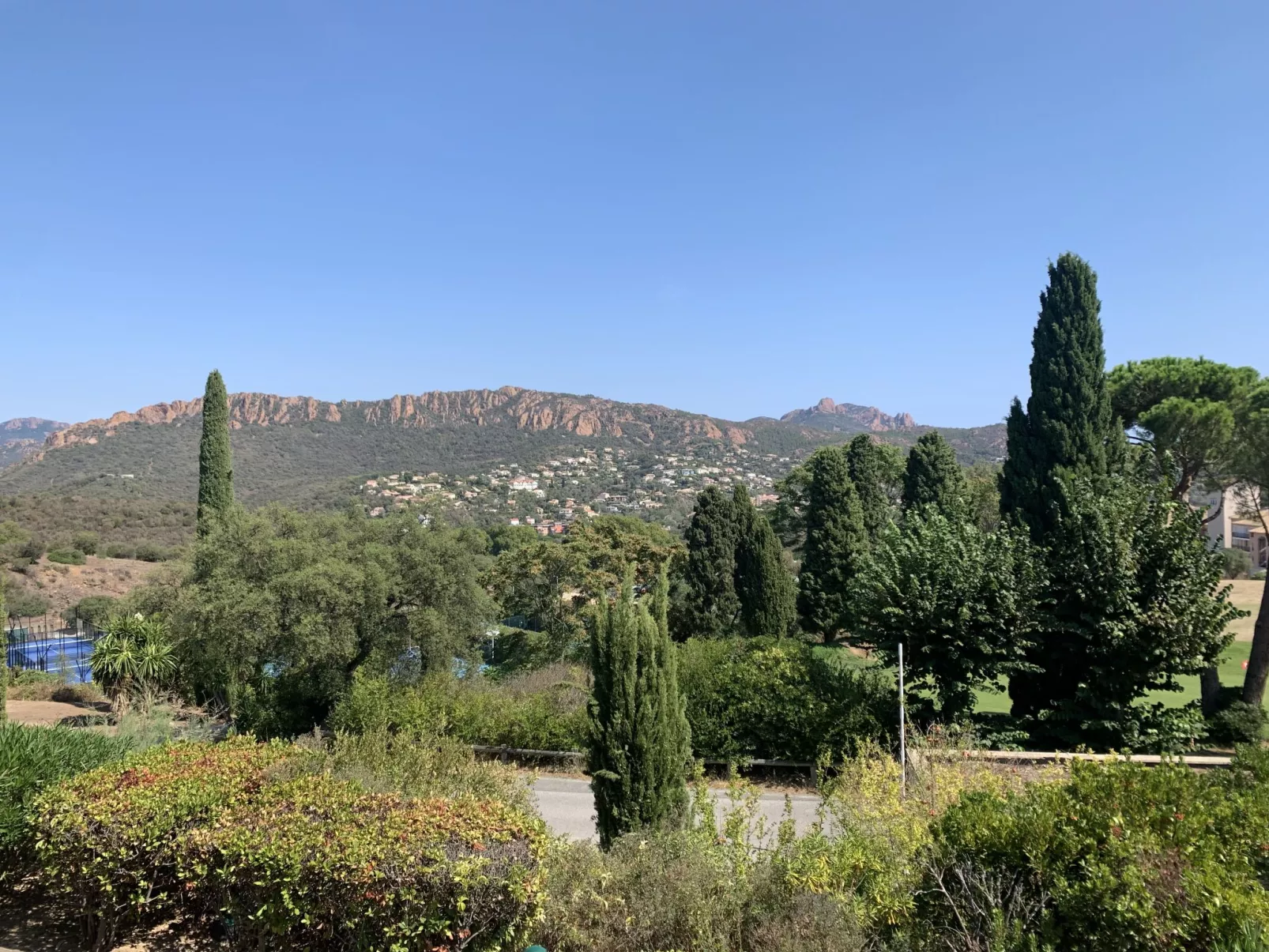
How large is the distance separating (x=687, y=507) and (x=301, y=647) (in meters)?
65.5

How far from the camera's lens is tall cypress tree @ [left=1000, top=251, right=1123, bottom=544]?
1717 centimetres

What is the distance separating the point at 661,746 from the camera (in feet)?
23.1

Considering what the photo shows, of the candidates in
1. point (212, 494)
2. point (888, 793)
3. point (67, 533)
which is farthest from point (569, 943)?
point (67, 533)

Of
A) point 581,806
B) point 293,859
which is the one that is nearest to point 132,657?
point 581,806

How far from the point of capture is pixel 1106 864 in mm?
3799

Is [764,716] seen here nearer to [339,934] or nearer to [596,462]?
[339,934]

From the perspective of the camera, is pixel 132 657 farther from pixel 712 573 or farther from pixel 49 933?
pixel 712 573

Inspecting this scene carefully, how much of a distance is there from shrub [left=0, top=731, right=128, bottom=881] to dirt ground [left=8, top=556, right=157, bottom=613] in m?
31.4

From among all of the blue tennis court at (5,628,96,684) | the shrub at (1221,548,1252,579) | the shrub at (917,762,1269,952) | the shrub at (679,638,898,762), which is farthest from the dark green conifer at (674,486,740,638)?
the shrub at (1221,548,1252,579)

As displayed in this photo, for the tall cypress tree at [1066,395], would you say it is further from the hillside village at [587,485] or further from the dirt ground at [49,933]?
the hillside village at [587,485]

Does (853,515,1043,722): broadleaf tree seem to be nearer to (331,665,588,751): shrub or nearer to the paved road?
the paved road

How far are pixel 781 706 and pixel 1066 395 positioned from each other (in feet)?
36.4

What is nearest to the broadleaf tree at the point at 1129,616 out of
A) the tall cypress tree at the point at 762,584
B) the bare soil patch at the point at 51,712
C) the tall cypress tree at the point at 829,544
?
the tall cypress tree at the point at 762,584

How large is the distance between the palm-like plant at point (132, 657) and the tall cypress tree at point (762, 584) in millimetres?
A: 16103
